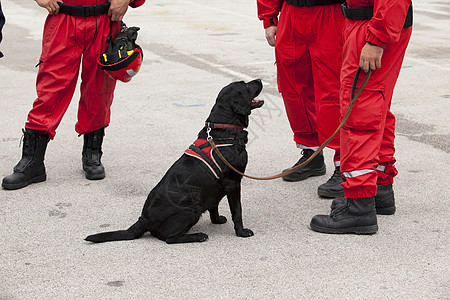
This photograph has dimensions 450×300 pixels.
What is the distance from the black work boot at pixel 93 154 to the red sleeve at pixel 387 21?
2283 millimetres

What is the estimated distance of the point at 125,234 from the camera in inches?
145

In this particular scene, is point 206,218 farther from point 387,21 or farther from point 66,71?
point 387,21

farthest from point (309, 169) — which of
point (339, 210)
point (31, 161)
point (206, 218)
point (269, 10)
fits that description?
point (31, 161)

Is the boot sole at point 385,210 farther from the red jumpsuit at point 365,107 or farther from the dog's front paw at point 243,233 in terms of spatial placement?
the dog's front paw at point 243,233

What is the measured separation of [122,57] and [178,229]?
1.44m

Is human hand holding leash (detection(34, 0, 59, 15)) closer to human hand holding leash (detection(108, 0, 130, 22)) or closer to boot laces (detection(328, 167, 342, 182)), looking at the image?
human hand holding leash (detection(108, 0, 130, 22))

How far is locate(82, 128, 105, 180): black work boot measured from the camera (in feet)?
15.8

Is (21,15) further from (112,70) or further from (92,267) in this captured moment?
(92,267)

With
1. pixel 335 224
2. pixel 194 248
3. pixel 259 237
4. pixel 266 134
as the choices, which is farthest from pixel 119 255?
pixel 266 134

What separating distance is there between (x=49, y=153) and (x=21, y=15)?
8677mm

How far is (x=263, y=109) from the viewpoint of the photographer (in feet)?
22.1

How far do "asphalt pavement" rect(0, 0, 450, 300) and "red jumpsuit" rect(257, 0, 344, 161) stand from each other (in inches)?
19.5

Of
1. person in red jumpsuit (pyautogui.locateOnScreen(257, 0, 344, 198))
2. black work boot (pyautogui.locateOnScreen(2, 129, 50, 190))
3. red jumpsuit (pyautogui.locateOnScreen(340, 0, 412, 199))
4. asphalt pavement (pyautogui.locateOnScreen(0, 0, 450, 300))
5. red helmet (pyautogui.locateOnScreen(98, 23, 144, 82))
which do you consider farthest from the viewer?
black work boot (pyautogui.locateOnScreen(2, 129, 50, 190))

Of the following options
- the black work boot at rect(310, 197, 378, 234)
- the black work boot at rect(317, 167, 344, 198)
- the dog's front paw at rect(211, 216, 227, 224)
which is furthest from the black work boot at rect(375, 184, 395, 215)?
the dog's front paw at rect(211, 216, 227, 224)
